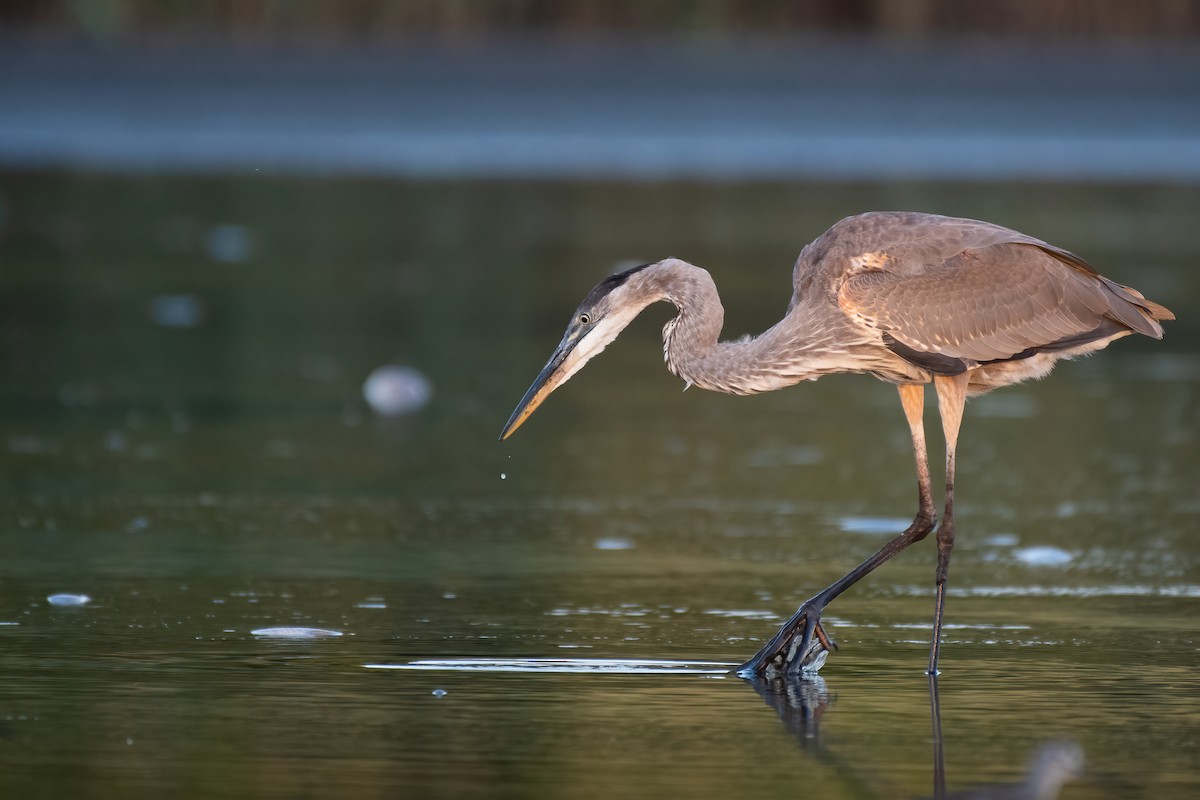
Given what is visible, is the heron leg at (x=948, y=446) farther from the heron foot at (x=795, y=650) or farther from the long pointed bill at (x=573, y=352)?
the long pointed bill at (x=573, y=352)

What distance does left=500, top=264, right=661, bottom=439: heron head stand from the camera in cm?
675

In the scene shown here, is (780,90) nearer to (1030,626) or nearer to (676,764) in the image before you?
(1030,626)

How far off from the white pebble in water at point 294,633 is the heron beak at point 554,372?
2.61 feet

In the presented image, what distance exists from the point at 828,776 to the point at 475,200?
1520 centimetres

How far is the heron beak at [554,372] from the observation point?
6.80 metres

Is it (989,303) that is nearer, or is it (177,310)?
(989,303)

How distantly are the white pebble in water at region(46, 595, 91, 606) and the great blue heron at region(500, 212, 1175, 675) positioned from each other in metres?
1.26

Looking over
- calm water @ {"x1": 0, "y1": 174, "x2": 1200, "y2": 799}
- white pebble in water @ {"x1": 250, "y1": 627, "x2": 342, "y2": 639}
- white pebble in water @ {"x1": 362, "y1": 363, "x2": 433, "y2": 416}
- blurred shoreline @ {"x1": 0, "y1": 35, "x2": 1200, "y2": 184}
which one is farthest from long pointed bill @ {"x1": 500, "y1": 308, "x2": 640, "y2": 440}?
blurred shoreline @ {"x1": 0, "y1": 35, "x2": 1200, "y2": 184}

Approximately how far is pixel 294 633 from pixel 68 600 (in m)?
0.75

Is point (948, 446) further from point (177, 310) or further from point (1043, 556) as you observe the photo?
point (177, 310)

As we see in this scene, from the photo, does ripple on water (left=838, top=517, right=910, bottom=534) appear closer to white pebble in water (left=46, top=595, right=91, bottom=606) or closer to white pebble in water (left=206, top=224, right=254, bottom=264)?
white pebble in water (left=46, top=595, right=91, bottom=606)

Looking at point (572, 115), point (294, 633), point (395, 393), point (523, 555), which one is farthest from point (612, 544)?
point (572, 115)

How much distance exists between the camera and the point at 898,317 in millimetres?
6965

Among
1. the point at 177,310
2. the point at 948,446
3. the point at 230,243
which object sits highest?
the point at 230,243
